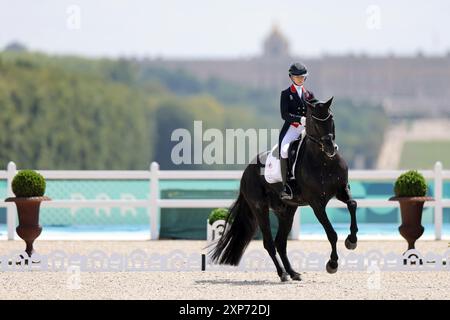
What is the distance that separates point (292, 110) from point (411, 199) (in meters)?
2.68

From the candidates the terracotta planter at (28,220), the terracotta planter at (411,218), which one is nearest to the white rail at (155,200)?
the terracotta planter at (411,218)

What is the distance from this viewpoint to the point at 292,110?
42.7 ft

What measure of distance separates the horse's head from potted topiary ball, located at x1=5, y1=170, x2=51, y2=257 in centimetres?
389

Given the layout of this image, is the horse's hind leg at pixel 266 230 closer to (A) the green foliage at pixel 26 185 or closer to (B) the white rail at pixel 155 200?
(A) the green foliage at pixel 26 185

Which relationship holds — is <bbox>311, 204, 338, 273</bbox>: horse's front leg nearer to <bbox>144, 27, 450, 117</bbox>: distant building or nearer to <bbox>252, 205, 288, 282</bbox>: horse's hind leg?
<bbox>252, 205, 288, 282</bbox>: horse's hind leg

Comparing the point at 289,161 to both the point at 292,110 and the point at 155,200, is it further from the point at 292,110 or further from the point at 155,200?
the point at 155,200

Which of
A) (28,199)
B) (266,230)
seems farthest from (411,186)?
(28,199)

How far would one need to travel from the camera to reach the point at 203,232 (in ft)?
66.8

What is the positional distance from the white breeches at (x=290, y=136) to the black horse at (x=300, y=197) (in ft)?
0.74

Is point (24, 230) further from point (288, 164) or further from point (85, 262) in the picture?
point (288, 164)

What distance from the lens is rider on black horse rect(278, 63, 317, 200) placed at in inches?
511

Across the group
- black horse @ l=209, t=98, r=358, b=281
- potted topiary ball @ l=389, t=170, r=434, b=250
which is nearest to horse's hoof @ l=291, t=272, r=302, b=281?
black horse @ l=209, t=98, r=358, b=281
